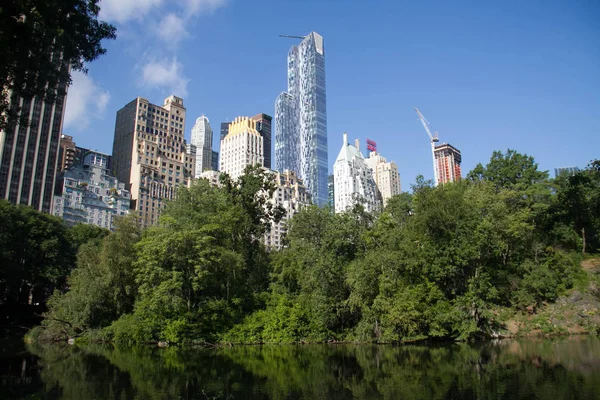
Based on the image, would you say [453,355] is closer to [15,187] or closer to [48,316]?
[48,316]

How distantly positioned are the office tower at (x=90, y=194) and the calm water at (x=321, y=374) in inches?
3465

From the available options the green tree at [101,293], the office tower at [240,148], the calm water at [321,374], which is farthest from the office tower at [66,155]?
the calm water at [321,374]

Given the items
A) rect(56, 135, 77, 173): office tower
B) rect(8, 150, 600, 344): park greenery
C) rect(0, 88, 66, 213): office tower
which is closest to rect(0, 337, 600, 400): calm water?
rect(8, 150, 600, 344): park greenery

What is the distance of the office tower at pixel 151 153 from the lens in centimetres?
12369

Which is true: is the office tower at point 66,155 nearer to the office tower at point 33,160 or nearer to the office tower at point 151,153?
the office tower at point 151,153

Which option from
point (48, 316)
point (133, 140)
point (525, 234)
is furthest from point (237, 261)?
point (133, 140)

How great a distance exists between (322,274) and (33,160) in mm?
97241

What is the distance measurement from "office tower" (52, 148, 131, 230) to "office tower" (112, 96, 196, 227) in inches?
235

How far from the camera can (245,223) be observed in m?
43.9

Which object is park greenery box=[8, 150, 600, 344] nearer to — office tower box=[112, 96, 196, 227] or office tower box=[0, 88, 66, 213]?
office tower box=[0, 88, 66, 213]

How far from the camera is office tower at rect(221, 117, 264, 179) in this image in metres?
176

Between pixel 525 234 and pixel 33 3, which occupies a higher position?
pixel 33 3

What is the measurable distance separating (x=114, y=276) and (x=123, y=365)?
1790 cm

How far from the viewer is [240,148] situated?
177375mm
